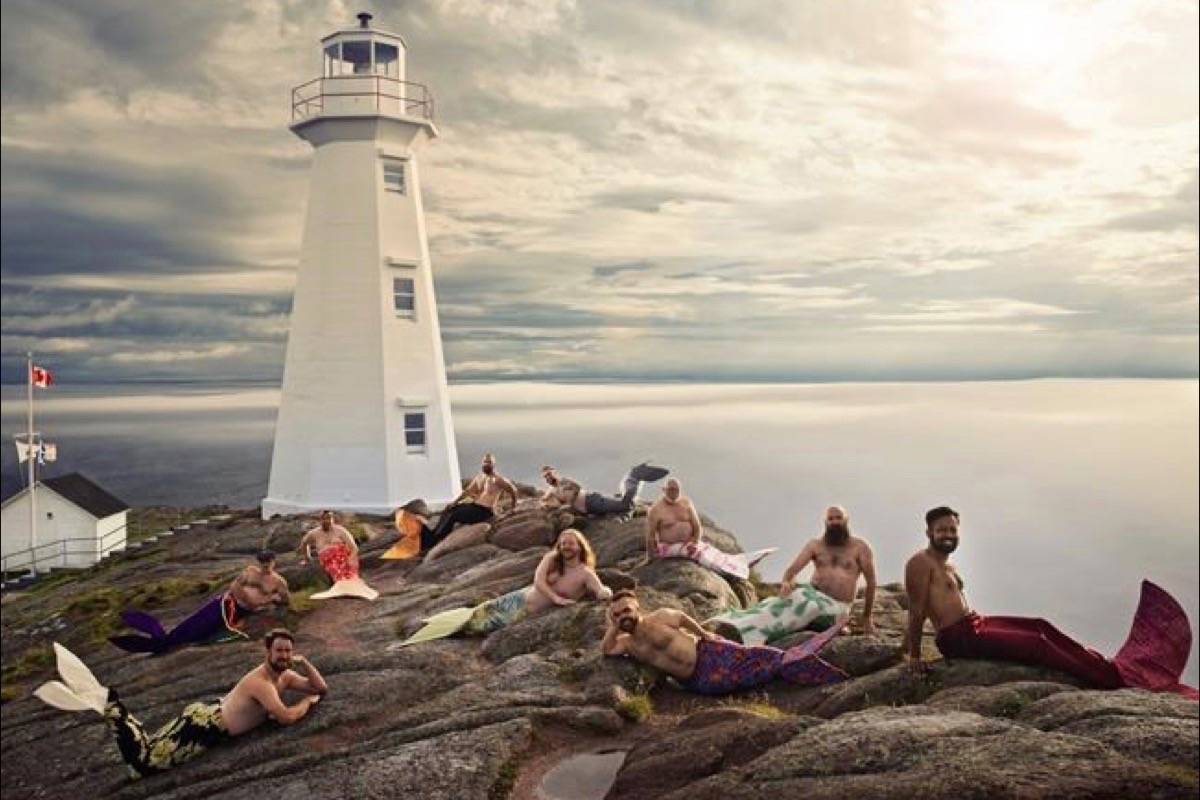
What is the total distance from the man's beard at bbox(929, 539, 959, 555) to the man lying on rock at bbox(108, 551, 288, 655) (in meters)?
13.5

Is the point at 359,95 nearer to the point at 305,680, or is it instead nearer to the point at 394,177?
the point at 394,177

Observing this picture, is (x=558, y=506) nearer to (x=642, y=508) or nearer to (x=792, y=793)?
(x=642, y=508)

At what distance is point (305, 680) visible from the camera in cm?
1386

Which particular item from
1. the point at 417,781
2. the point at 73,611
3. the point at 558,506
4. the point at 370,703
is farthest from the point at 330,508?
the point at 417,781

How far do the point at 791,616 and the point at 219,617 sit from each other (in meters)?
11.4

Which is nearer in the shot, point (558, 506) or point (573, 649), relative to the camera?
point (573, 649)

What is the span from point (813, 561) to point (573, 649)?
382 cm

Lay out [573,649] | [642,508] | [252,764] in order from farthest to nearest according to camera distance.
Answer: [642,508], [573,649], [252,764]

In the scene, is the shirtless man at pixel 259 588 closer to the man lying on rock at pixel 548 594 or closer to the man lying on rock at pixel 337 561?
the man lying on rock at pixel 337 561

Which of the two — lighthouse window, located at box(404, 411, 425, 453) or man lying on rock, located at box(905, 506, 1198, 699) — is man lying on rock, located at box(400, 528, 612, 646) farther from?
lighthouse window, located at box(404, 411, 425, 453)

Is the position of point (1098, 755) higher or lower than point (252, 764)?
higher

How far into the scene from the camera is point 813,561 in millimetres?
15133

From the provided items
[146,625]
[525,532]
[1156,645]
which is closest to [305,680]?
[146,625]

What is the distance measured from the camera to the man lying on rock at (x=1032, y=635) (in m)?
11.4
